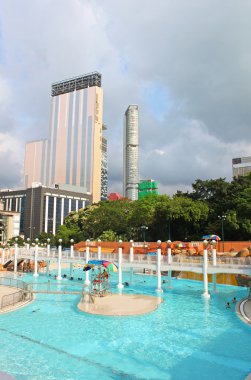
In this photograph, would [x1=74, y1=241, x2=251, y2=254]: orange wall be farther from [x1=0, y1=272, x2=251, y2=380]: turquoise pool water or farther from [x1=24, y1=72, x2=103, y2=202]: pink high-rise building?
[x1=24, y1=72, x2=103, y2=202]: pink high-rise building

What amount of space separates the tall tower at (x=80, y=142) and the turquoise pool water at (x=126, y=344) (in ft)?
494

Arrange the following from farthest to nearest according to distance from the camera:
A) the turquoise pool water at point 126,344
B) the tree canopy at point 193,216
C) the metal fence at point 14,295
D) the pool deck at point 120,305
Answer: the tree canopy at point 193,216, the metal fence at point 14,295, the pool deck at point 120,305, the turquoise pool water at point 126,344

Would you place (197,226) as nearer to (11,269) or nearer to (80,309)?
(11,269)

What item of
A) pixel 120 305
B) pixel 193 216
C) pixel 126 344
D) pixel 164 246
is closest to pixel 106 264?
pixel 120 305

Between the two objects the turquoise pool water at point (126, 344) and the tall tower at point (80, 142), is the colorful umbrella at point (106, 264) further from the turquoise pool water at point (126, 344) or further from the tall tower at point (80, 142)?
the tall tower at point (80, 142)

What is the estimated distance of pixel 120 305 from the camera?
26469mm

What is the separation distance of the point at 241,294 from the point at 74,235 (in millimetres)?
61914

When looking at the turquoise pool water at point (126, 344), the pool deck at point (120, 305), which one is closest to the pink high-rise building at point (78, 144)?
the pool deck at point (120, 305)

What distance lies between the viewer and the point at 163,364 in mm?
15273

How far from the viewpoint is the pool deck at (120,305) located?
24231 mm

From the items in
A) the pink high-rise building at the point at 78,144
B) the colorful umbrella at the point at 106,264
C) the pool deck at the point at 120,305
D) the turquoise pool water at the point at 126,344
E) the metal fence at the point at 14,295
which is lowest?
the turquoise pool water at the point at 126,344

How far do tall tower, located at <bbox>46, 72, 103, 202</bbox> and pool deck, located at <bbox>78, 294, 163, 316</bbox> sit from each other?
475 feet

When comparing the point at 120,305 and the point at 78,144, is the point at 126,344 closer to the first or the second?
the point at 120,305

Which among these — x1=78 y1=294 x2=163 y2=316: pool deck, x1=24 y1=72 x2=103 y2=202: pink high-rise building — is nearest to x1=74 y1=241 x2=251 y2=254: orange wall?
x1=78 y1=294 x2=163 y2=316: pool deck
